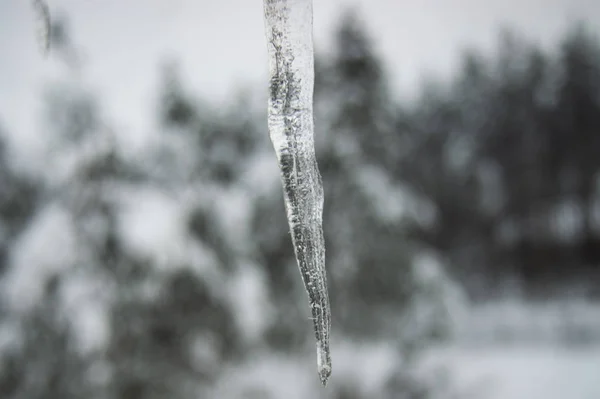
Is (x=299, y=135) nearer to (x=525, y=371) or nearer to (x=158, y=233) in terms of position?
(x=158, y=233)

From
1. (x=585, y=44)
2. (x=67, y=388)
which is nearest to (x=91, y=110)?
(x=67, y=388)

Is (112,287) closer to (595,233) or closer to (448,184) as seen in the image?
(448,184)

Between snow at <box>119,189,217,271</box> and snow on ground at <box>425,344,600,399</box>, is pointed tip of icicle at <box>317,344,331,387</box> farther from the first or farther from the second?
snow on ground at <box>425,344,600,399</box>

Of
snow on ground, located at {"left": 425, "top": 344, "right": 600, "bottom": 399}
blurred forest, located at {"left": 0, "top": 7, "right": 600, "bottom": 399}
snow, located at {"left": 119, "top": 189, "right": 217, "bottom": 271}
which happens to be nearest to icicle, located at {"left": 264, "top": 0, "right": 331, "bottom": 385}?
blurred forest, located at {"left": 0, "top": 7, "right": 600, "bottom": 399}

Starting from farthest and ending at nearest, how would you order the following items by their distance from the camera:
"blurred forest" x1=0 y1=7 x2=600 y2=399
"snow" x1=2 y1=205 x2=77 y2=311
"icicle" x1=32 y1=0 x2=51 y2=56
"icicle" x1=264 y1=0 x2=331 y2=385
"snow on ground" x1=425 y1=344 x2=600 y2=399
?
1. "snow on ground" x1=425 y1=344 x2=600 y2=399
2. "blurred forest" x1=0 y1=7 x2=600 y2=399
3. "snow" x1=2 y1=205 x2=77 y2=311
4. "icicle" x1=32 y1=0 x2=51 y2=56
5. "icicle" x1=264 y1=0 x2=331 y2=385

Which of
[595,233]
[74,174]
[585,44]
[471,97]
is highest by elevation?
[74,174]

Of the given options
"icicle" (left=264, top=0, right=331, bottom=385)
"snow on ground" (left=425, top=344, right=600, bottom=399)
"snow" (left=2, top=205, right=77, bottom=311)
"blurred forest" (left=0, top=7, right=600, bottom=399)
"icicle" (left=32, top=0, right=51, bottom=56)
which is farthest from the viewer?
"snow on ground" (left=425, top=344, right=600, bottom=399)

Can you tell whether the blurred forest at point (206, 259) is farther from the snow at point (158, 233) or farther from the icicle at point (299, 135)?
the icicle at point (299, 135)

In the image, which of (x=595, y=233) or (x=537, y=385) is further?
(x=595, y=233)
